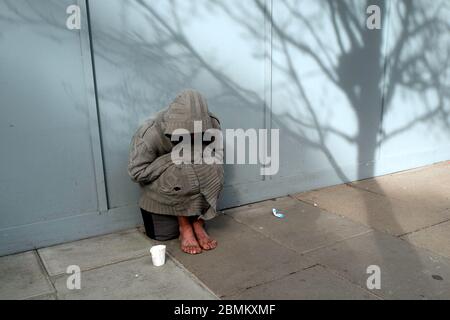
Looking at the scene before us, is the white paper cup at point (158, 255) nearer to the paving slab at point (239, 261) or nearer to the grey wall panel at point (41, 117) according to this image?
the paving slab at point (239, 261)

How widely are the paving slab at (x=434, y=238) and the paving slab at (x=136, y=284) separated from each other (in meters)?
1.84

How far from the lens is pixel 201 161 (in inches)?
131

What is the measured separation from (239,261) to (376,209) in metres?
1.82

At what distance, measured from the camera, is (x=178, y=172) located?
3.26m

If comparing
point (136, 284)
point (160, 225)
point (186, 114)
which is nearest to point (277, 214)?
point (160, 225)

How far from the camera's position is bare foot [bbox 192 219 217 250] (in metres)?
3.41

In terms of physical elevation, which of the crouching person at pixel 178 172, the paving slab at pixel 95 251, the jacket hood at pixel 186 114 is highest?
the jacket hood at pixel 186 114

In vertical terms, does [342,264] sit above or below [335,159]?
below

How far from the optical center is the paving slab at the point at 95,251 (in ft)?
10.4

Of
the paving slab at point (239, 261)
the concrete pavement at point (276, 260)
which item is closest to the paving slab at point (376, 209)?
the concrete pavement at point (276, 260)

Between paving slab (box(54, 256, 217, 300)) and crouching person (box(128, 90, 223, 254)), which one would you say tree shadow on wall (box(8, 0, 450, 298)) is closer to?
crouching person (box(128, 90, 223, 254))
